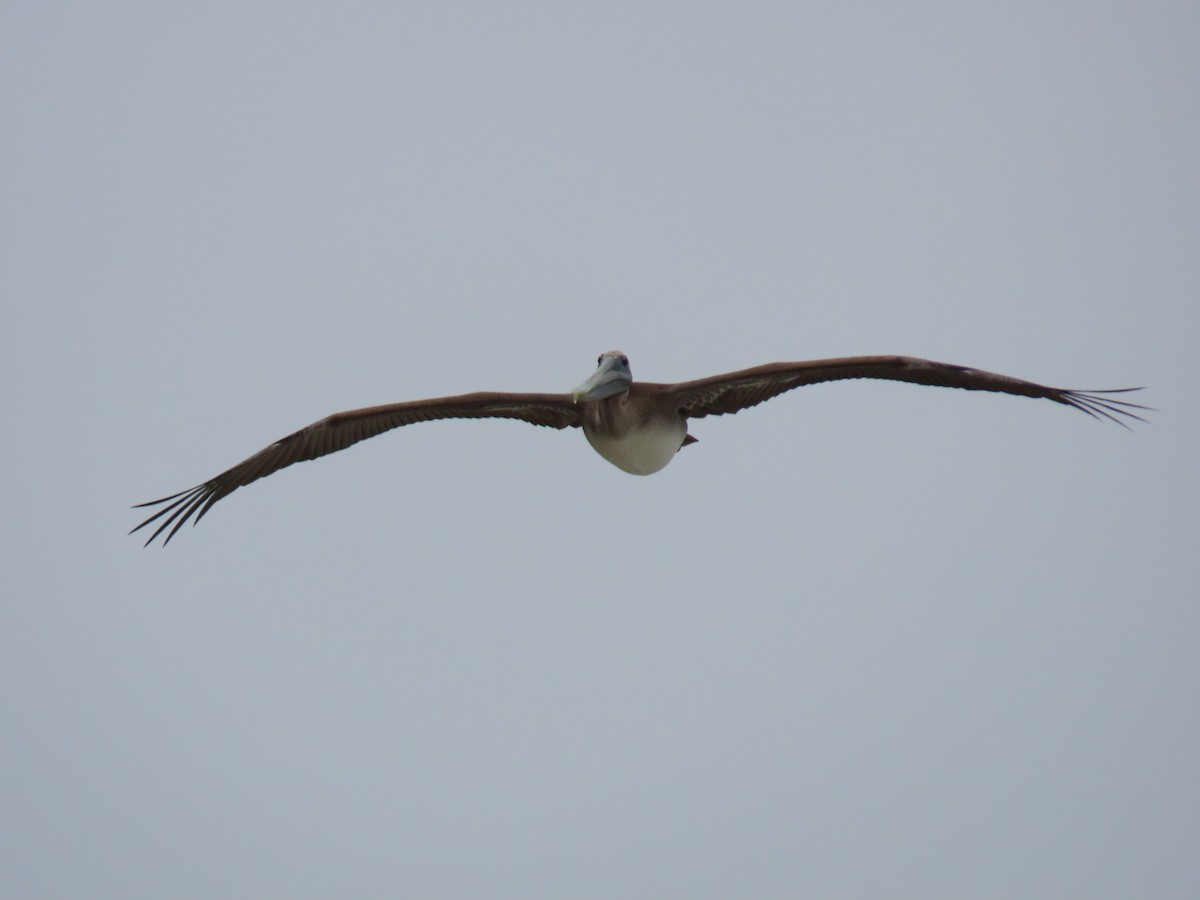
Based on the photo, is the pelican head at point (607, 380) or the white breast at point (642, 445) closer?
the pelican head at point (607, 380)

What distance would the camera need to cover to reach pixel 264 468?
11.7 meters

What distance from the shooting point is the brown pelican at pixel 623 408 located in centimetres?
1109

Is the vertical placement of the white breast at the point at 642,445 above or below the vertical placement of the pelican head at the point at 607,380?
below

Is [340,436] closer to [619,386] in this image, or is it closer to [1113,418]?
[619,386]

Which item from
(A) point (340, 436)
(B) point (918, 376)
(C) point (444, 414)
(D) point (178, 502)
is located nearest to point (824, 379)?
(B) point (918, 376)

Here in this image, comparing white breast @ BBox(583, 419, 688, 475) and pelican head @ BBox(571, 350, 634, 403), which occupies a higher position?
pelican head @ BBox(571, 350, 634, 403)

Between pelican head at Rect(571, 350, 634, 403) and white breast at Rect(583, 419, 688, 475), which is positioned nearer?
pelican head at Rect(571, 350, 634, 403)

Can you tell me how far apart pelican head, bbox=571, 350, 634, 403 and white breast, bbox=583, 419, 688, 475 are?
14.8 inches

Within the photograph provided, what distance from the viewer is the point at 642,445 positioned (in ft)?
37.9

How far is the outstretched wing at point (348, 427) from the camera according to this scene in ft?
37.6

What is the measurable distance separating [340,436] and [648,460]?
2427mm

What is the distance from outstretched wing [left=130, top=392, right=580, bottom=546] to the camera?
451 inches

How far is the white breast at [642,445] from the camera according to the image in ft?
37.7

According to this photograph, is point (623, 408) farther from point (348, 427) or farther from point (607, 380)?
point (348, 427)
